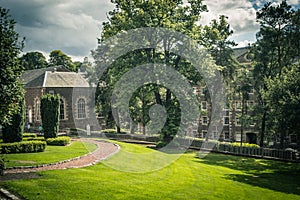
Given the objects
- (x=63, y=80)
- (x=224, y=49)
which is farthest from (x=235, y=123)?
(x=63, y=80)

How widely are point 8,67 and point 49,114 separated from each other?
673 inches

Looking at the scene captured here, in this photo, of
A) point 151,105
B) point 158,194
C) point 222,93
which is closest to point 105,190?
point 158,194

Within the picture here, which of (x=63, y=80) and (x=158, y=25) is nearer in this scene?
(x=158, y=25)

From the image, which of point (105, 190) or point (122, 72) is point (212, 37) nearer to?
point (122, 72)

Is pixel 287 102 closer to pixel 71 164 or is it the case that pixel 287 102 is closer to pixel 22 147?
pixel 71 164

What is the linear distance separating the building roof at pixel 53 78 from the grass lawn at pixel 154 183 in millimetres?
33213

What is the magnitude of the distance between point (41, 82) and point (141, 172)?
38.9 metres

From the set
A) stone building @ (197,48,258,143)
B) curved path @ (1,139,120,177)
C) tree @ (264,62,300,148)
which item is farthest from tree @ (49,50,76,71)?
tree @ (264,62,300,148)

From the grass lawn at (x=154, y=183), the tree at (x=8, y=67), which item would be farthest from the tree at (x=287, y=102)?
the tree at (x=8, y=67)

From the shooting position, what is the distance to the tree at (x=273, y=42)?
3231 centimetres

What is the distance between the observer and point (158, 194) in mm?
12922

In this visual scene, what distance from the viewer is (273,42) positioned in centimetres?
3359

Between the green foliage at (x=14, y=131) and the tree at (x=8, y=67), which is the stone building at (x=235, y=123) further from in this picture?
the tree at (x=8, y=67)

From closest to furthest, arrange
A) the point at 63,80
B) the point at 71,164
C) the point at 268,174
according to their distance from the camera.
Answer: the point at 71,164 → the point at 268,174 → the point at 63,80
